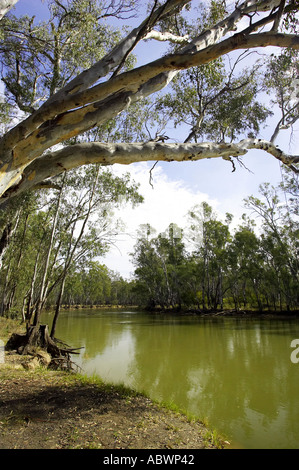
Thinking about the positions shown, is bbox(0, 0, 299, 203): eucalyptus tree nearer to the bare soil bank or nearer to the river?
the bare soil bank

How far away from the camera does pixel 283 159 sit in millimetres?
5203

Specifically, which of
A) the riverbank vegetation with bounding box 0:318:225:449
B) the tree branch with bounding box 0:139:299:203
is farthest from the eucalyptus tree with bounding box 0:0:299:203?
→ the riverbank vegetation with bounding box 0:318:225:449

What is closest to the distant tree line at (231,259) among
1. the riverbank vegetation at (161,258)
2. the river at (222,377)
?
the riverbank vegetation at (161,258)

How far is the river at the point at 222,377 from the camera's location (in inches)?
166

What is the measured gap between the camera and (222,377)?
22.3ft

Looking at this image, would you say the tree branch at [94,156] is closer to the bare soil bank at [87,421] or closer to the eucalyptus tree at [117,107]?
the eucalyptus tree at [117,107]

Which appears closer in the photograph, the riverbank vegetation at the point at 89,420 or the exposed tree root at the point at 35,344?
the riverbank vegetation at the point at 89,420

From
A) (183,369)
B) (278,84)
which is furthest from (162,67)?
(183,369)

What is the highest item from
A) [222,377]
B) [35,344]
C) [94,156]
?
[94,156]

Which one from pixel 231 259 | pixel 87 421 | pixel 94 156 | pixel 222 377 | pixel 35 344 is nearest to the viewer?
pixel 87 421

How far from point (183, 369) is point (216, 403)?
7.93 ft

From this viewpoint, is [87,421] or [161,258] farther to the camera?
[161,258]

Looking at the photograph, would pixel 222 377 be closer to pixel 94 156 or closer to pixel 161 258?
pixel 94 156

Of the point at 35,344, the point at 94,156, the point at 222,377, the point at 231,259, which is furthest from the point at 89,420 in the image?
the point at 231,259
